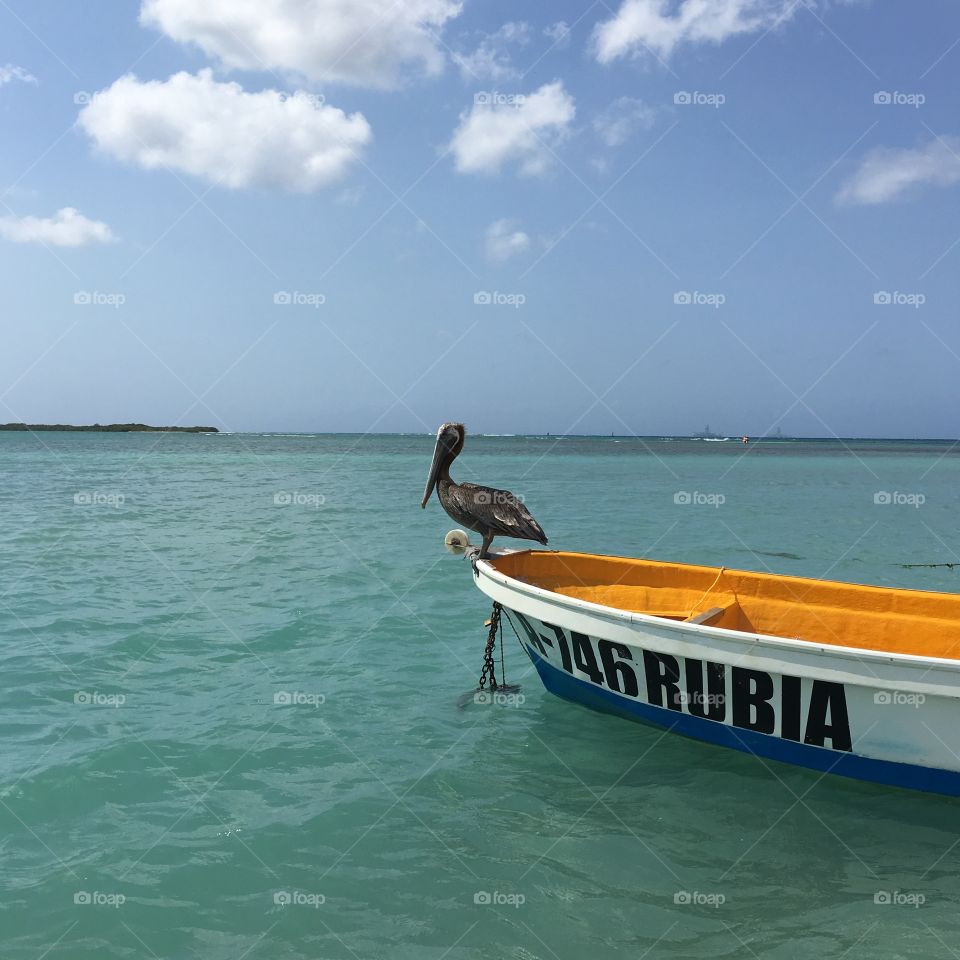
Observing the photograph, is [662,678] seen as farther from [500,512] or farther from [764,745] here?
[500,512]

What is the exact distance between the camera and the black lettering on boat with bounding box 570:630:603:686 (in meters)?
6.70

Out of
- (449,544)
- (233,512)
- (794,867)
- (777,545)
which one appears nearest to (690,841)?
(794,867)

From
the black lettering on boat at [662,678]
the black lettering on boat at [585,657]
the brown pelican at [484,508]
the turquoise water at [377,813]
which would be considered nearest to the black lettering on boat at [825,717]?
the turquoise water at [377,813]

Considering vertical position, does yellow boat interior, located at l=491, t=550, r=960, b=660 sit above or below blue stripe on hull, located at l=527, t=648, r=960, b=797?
above

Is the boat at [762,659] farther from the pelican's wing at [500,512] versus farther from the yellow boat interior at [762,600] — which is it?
the pelican's wing at [500,512]

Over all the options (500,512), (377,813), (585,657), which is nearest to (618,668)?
(585,657)

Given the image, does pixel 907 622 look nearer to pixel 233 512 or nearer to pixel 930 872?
pixel 930 872

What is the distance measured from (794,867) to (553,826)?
1.56 meters

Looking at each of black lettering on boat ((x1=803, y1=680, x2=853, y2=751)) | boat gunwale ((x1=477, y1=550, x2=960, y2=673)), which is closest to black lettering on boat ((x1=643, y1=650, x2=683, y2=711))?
boat gunwale ((x1=477, y1=550, x2=960, y2=673))

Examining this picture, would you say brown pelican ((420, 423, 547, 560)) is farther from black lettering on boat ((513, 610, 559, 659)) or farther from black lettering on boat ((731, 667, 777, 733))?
black lettering on boat ((731, 667, 777, 733))

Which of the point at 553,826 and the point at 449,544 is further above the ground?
the point at 449,544

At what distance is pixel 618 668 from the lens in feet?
21.5

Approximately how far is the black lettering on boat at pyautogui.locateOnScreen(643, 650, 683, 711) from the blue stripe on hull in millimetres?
117

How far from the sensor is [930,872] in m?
4.98
